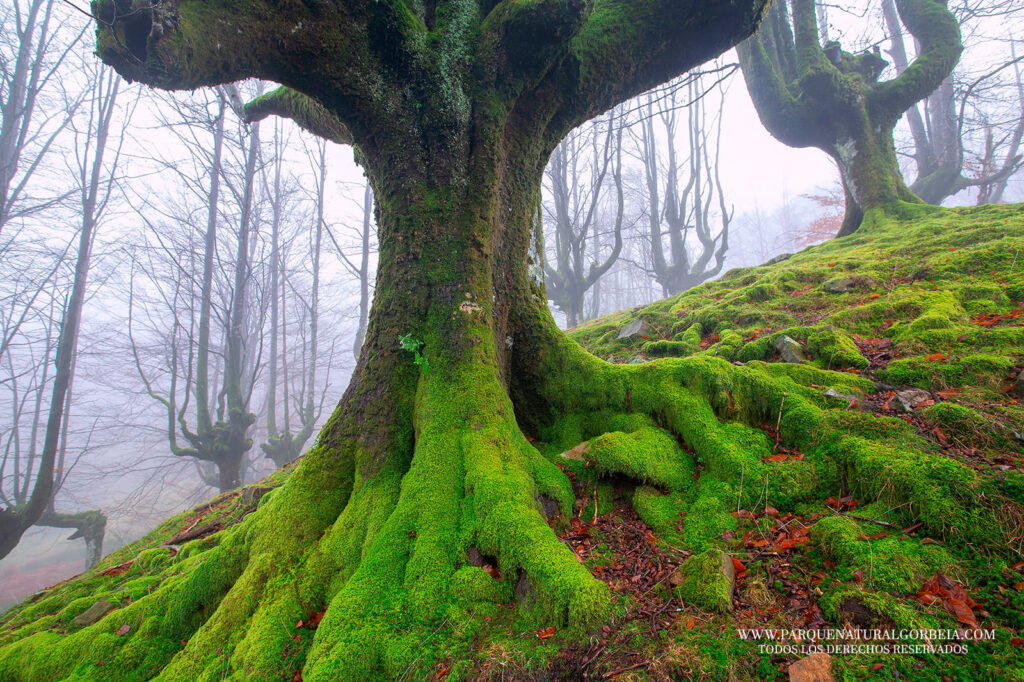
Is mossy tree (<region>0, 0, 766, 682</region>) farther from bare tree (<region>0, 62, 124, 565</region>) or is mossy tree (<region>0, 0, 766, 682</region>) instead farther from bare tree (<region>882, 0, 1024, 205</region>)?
bare tree (<region>882, 0, 1024, 205</region>)

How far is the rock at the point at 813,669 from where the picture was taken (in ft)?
4.65

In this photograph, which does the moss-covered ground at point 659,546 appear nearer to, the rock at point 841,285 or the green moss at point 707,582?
the green moss at point 707,582

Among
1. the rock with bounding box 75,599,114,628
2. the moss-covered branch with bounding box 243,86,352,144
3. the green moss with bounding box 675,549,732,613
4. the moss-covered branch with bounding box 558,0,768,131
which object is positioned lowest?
the rock with bounding box 75,599,114,628

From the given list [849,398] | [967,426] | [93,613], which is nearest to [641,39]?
[849,398]

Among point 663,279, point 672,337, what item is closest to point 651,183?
point 663,279

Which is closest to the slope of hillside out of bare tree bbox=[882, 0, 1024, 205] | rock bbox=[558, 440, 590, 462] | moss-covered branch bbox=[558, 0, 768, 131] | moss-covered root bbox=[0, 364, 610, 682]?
rock bbox=[558, 440, 590, 462]

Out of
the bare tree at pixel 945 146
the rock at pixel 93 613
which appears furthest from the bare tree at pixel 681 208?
the rock at pixel 93 613

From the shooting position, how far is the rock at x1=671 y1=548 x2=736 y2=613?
1784 millimetres

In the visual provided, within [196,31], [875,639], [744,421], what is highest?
[196,31]

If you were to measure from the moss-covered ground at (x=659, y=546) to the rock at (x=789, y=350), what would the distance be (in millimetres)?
109

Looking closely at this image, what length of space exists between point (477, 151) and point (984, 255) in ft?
18.9

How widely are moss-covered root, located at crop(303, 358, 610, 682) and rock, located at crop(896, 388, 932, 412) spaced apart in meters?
2.32

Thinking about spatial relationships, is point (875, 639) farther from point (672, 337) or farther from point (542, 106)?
point (672, 337)

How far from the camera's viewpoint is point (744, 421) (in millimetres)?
3043
